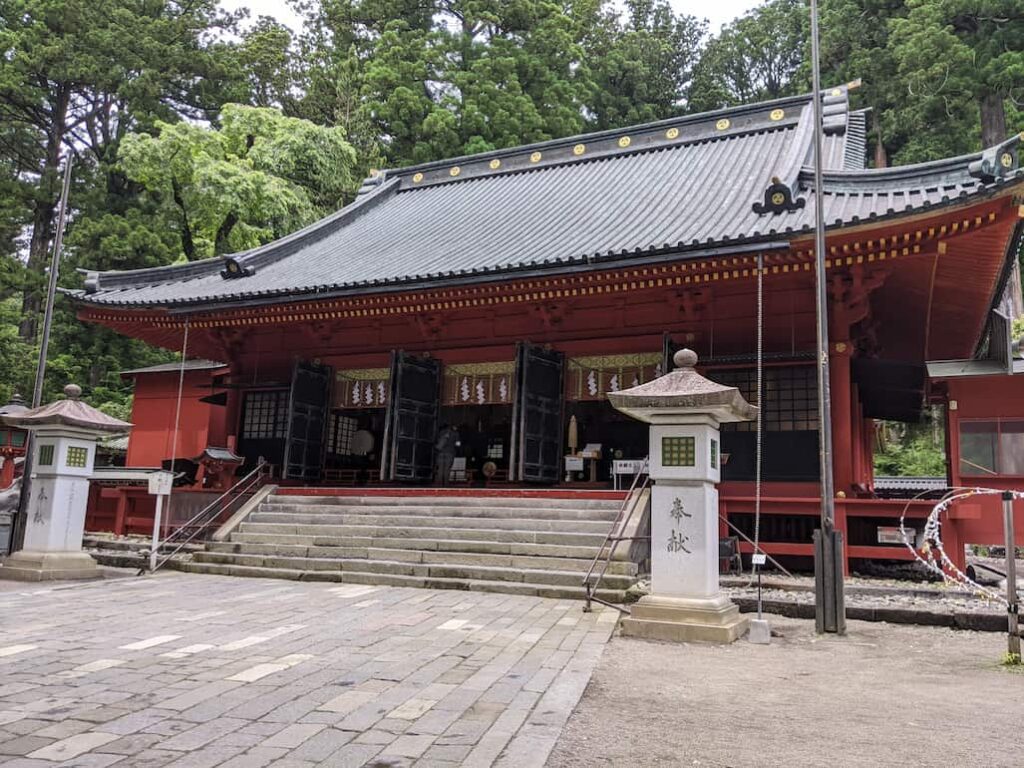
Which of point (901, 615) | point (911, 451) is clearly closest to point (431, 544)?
point (901, 615)

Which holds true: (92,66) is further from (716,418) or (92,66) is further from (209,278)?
(716,418)

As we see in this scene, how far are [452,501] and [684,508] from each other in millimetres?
6002

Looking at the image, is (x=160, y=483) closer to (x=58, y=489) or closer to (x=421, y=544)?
(x=58, y=489)

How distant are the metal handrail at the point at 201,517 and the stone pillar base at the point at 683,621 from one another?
781 centimetres

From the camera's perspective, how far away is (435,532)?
455 inches

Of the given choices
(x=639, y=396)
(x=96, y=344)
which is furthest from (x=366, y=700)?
(x=96, y=344)

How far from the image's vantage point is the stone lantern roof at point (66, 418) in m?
10.7

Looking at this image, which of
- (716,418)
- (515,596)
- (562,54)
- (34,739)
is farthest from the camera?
(562,54)

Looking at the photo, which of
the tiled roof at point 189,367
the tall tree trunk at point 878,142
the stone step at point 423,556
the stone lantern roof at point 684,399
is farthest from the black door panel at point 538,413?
the tall tree trunk at point 878,142

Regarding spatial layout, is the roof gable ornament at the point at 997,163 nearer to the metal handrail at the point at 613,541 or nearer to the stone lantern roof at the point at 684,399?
the stone lantern roof at the point at 684,399

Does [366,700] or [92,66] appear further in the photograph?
[92,66]

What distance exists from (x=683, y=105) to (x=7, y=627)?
4142cm

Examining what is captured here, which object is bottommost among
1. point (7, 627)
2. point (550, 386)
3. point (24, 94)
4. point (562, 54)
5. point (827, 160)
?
point (7, 627)

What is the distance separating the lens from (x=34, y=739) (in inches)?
146
